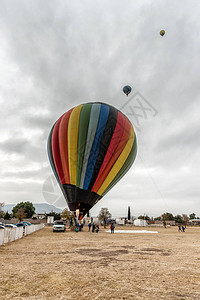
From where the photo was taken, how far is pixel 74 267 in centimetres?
911

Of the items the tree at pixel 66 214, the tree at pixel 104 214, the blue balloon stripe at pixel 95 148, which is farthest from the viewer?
the tree at pixel 104 214

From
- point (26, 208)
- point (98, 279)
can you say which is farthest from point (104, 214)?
point (98, 279)

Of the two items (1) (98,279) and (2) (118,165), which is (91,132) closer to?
(2) (118,165)

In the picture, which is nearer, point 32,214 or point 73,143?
point 73,143

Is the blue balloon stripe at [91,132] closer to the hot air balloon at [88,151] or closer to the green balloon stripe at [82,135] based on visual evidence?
the hot air balloon at [88,151]

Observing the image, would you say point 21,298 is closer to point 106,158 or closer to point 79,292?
point 79,292

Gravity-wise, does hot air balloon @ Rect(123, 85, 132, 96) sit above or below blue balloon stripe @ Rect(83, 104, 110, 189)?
above

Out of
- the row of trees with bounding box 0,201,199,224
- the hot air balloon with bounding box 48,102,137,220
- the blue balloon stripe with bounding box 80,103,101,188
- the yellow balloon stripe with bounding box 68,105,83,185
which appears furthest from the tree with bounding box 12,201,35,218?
the blue balloon stripe with bounding box 80,103,101,188

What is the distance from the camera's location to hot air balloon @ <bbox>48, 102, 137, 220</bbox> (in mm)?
21719

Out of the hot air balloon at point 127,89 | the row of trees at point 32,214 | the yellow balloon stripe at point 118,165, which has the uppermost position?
the hot air balloon at point 127,89

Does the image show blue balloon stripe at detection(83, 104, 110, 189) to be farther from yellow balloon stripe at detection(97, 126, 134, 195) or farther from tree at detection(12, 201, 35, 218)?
tree at detection(12, 201, 35, 218)

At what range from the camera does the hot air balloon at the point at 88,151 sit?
21719 millimetres

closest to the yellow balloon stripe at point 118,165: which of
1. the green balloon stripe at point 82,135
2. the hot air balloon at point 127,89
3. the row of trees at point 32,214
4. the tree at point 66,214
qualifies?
the green balloon stripe at point 82,135

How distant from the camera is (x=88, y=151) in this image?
22016 millimetres
